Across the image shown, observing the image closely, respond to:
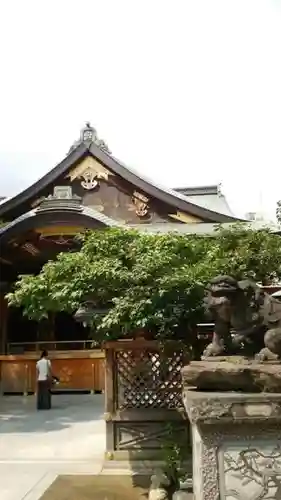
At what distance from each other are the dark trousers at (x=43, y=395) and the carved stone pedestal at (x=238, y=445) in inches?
348

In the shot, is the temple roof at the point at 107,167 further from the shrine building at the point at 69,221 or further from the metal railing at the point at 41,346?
the metal railing at the point at 41,346

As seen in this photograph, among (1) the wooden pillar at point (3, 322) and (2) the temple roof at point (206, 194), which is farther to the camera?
(2) the temple roof at point (206, 194)

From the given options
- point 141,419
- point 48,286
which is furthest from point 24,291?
point 141,419

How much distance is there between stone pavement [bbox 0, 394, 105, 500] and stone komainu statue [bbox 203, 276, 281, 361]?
298cm

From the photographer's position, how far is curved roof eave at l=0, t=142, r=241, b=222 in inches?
598

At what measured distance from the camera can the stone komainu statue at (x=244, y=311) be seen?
393 centimetres

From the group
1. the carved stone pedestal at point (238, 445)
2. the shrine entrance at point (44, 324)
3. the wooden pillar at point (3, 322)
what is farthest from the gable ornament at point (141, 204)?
the carved stone pedestal at point (238, 445)

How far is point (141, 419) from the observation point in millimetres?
6641

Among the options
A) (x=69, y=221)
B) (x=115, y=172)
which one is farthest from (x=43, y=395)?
(x=115, y=172)

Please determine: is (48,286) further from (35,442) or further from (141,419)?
(35,442)

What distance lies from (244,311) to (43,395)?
28.9 feet

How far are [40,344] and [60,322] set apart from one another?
1.99 metres

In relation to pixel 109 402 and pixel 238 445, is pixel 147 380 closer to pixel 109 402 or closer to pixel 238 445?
pixel 109 402

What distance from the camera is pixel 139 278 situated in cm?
572
